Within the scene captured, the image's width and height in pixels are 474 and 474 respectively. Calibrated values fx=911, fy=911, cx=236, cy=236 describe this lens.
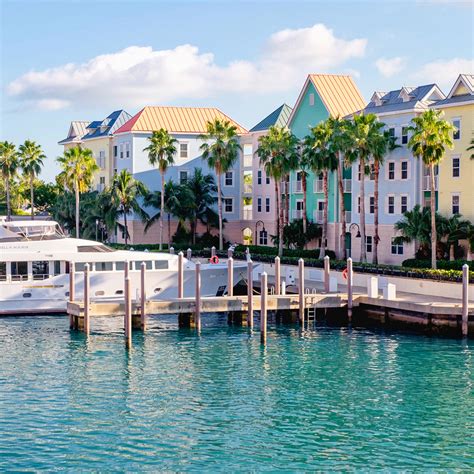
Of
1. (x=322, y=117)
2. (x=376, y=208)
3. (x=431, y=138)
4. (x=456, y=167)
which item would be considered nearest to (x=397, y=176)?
(x=376, y=208)

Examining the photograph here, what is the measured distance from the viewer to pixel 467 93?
58281 mm

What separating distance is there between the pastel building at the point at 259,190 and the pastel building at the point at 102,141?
13905mm

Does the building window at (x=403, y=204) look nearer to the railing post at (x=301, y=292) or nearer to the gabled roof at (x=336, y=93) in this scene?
the gabled roof at (x=336, y=93)

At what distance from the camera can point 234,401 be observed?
30.2 meters

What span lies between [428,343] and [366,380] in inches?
312

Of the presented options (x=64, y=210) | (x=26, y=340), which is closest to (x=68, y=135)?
(x=64, y=210)

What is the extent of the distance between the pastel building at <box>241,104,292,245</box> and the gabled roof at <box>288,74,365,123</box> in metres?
5.26

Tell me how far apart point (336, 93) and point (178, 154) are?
19.5 m

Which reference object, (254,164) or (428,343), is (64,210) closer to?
(254,164)

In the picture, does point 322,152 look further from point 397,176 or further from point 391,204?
point 391,204

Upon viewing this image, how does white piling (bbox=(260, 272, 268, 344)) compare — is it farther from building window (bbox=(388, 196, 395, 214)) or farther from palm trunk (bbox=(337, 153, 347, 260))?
building window (bbox=(388, 196, 395, 214))

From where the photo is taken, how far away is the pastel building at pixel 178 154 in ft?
278

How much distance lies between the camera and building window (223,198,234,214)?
85375 millimetres

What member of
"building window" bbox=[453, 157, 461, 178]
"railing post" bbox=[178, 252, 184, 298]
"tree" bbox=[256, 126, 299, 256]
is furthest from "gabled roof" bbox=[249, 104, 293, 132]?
"railing post" bbox=[178, 252, 184, 298]
